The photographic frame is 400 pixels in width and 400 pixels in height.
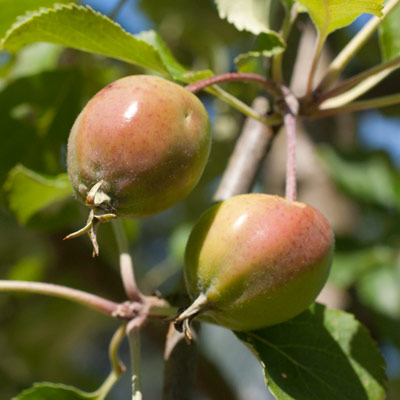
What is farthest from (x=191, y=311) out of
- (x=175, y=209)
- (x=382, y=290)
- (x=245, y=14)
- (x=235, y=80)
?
(x=175, y=209)

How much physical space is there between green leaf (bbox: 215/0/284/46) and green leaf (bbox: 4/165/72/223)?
1.17 ft

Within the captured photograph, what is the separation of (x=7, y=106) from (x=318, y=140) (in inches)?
39.6

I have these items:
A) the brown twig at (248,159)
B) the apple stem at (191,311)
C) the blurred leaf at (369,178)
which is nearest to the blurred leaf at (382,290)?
the blurred leaf at (369,178)

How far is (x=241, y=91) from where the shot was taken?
143 centimetres

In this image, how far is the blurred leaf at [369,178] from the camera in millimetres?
1722

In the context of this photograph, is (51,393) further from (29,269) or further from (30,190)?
(29,269)

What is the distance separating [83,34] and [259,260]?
0.37 metres

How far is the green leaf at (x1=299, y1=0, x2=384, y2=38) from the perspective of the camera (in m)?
0.73

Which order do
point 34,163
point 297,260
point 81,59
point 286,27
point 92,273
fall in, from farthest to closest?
point 92,273
point 81,59
point 34,163
point 286,27
point 297,260

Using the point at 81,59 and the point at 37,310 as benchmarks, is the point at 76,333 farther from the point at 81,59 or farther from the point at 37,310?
the point at 81,59

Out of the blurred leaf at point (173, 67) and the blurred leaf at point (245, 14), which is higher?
the blurred leaf at point (245, 14)

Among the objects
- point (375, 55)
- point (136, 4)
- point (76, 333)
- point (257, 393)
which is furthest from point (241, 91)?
point (257, 393)

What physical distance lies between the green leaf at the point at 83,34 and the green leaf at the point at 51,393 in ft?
1.50

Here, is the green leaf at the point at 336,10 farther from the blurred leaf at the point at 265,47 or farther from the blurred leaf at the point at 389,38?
the blurred leaf at the point at 389,38
